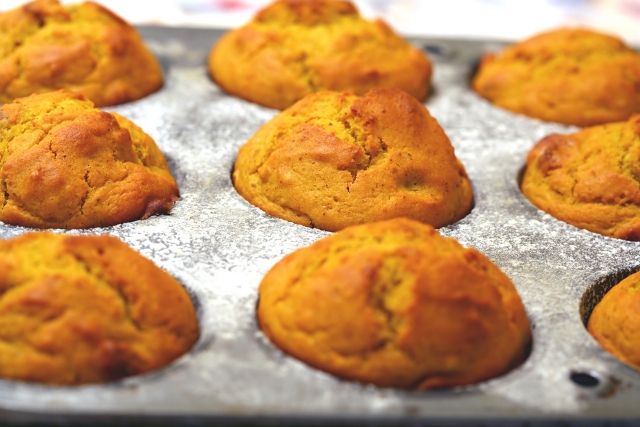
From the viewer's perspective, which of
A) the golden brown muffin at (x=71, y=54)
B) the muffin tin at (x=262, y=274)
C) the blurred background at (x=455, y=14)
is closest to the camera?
the muffin tin at (x=262, y=274)

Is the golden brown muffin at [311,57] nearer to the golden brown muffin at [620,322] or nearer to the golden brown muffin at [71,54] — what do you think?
the golden brown muffin at [71,54]

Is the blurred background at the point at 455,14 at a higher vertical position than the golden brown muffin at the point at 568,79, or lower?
lower

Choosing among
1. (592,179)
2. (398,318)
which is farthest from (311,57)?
(398,318)

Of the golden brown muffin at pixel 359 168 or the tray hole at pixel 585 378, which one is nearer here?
the tray hole at pixel 585 378

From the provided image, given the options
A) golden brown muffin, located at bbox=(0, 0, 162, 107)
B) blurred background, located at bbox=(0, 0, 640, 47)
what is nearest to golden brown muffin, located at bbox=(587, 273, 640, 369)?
golden brown muffin, located at bbox=(0, 0, 162, 107)

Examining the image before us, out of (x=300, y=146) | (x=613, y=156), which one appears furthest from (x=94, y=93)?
(x=613, y=156)

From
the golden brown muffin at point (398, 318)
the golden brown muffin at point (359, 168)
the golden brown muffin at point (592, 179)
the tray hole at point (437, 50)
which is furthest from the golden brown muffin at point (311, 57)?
the golden brown muffin at point (398, 318)

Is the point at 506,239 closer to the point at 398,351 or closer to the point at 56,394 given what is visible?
the point at 398,351
